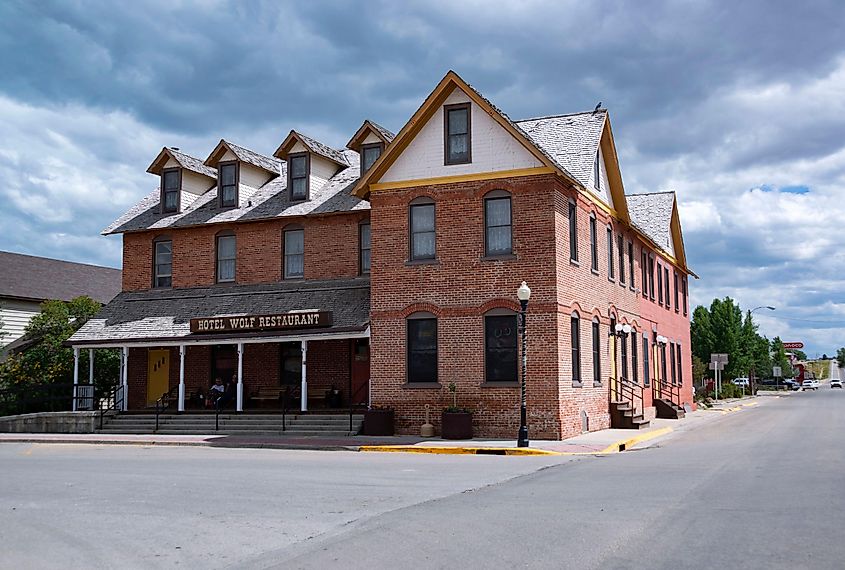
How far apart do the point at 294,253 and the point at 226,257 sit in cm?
269

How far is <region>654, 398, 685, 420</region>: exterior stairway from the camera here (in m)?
33.8

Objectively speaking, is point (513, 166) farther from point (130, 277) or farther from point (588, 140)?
point (130, 277)

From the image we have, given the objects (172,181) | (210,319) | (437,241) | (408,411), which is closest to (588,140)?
(437,241)

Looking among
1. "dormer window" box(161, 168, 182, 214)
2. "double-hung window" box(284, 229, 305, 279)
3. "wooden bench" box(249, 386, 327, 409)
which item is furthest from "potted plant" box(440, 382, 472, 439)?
"dormer window" box(161, 168, 182, 214)

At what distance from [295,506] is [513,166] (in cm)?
1431

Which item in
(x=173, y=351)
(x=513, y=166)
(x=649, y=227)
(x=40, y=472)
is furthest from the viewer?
(x=649, y=227)

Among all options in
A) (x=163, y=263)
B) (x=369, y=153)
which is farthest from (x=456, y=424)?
(x=163, y=263)

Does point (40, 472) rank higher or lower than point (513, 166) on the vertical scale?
lower

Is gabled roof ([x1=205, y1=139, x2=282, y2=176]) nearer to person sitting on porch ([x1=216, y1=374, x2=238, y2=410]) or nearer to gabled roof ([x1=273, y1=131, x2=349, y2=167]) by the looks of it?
gabled roof ([x1=273, y1=131, x2=349, y2=167])

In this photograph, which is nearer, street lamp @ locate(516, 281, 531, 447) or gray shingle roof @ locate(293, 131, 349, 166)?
street lamp @ locate(516, 281, 531, 447)

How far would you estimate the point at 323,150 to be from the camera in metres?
31.2

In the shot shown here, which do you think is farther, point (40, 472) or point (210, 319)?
point (210, 319)

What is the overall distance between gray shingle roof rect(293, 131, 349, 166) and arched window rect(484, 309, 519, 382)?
409 inches

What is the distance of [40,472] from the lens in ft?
53.7
